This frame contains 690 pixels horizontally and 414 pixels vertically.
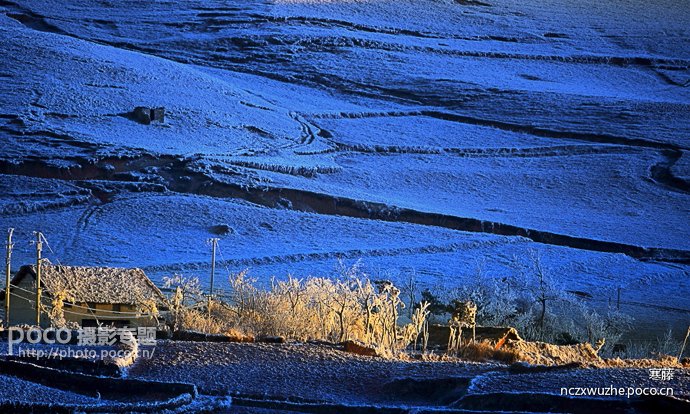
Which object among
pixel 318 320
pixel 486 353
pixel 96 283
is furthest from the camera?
pixel 96 283

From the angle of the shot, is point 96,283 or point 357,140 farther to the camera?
point 357,140

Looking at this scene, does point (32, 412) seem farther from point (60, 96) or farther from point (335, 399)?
point (60, 96)

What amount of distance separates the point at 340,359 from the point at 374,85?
4384 centimetres

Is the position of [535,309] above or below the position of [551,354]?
below

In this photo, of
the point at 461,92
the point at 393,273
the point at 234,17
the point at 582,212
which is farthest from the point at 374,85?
the point at 393,273

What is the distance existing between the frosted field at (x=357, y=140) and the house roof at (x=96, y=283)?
4.85 m

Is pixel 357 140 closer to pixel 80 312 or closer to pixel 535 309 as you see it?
pixel 535 309

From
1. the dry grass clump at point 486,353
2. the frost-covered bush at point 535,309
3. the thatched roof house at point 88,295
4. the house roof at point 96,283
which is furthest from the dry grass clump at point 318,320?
the frost-covered bush at point 535,309

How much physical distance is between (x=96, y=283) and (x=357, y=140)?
958 inches

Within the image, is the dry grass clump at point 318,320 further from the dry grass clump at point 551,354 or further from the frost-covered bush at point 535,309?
the frost-covered bush at point 535,309

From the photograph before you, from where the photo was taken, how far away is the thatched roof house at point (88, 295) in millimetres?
16859

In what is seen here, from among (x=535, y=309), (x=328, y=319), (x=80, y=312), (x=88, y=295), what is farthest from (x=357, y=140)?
(x=328, y=319)

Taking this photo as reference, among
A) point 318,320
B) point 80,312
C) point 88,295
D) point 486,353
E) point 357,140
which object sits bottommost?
point 357,140

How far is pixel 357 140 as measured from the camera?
1633 inches
